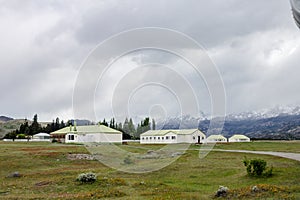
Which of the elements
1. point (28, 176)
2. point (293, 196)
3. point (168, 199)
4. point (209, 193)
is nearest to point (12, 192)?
point (28, 176)

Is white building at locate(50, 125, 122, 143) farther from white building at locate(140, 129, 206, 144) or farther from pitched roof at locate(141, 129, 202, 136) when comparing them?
white building at locate(140, 129, 206, 144)

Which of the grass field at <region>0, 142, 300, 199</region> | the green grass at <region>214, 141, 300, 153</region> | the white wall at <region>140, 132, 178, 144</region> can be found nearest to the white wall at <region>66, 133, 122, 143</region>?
the white wall at <region>140, 132, 178, 144</region>

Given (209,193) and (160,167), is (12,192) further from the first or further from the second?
(160,167)

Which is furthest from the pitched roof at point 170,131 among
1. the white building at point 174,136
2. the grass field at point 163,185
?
the grass field at point 163,185

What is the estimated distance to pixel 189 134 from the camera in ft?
378

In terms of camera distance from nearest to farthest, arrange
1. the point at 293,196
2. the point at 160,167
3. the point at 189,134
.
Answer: the point at 293,196 → the point at 160,167 → the point at 189,134

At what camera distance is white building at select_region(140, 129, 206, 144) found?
11462 cm

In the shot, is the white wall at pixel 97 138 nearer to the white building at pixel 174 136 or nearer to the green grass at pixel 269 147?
the white building at pixel 174 136

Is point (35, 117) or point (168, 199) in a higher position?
point (35, 117)

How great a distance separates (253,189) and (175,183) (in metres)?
7.97

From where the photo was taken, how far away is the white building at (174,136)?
115 metres

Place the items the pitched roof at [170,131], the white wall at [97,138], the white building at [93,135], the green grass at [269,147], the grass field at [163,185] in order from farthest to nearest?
1. the white building at [93,135]
2. the pitched roof at [170,131]
3. the white wall at [97,138]
4. the green grass at [269,147]
5. the grass field at [163,185]

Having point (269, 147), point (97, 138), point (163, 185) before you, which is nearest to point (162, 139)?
point (97, 138)

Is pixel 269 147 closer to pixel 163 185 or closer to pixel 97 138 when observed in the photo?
pixel 163 185
